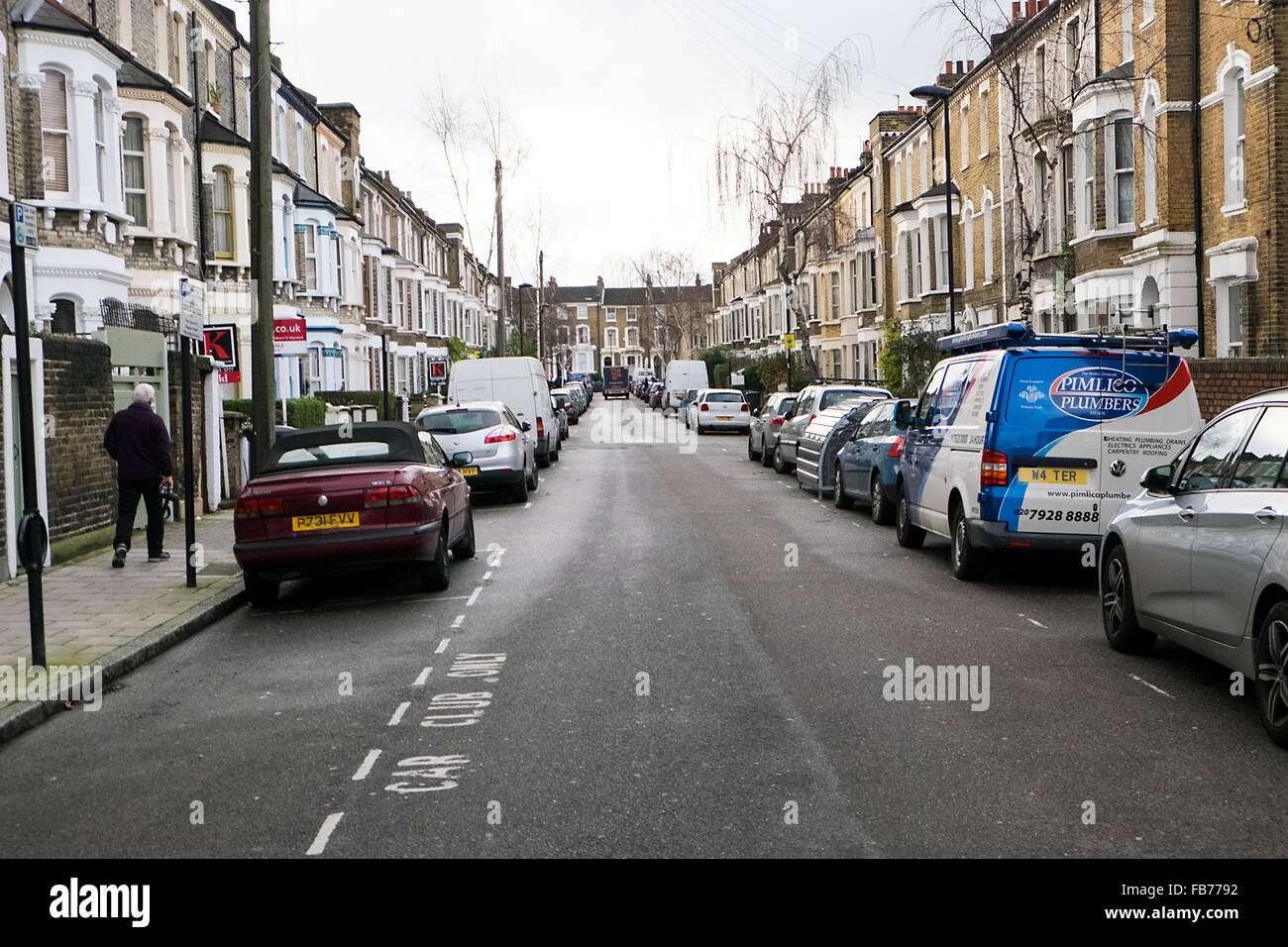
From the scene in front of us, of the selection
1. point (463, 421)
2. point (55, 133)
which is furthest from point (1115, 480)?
point (55, 133)

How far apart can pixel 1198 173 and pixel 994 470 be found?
Answer: 1428cm

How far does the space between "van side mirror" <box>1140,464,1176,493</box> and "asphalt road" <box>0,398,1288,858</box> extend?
1115 millimetres

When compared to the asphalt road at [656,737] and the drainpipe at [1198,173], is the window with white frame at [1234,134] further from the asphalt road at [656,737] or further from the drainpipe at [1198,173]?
the asphalt road at [656,737]

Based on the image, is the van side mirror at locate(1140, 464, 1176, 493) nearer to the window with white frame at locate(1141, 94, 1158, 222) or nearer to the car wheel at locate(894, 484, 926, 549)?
the car wheel at locate(894, 484, 926, 549)

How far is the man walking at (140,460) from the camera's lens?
13.7 meters

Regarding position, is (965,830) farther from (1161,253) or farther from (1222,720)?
(1161,253)

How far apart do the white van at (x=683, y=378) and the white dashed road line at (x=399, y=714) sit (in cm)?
5111

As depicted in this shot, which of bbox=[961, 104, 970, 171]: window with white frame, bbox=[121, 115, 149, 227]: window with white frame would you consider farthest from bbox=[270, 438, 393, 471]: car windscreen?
bbox=[961, 104, 970, 171]: window with white frame

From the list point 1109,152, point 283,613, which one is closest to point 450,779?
point 283,613

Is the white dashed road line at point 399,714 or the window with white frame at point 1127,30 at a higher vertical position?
the window with white frame at point 1127,30

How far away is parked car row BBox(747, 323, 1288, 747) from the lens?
6.62m

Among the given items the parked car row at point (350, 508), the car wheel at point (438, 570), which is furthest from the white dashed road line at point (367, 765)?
the car wheel at point (438, 570)

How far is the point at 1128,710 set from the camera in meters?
6.90

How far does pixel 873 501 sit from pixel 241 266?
20165 millimetres
